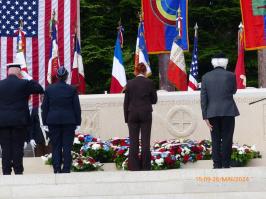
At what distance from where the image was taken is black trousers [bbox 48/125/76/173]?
42.3 ft

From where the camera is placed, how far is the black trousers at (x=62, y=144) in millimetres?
12891

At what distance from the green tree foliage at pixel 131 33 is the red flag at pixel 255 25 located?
926cm

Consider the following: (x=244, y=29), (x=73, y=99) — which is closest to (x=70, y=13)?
(x=244, y=29)

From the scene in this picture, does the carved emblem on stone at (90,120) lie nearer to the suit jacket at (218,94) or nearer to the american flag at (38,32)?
the american flag at (38,32)

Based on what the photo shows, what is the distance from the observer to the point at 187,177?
11281 millimetres

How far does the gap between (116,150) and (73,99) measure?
334 cm

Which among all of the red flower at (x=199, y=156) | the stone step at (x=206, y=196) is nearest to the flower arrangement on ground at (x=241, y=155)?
the red flower at (x=199, y=156)

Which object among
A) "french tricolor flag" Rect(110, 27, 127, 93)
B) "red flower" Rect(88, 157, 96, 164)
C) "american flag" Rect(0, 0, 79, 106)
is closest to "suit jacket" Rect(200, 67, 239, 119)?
"red flower" Rect(88, 157, 96, 164)

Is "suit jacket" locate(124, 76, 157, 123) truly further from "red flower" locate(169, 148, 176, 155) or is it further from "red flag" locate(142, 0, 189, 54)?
"red flag" locate(142, 0, 189, 54)

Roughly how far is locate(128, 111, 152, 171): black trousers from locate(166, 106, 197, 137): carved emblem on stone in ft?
12.9

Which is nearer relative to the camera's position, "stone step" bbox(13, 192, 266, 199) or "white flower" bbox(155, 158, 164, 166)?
"stone step" bbox(13, 192, 266, 199)

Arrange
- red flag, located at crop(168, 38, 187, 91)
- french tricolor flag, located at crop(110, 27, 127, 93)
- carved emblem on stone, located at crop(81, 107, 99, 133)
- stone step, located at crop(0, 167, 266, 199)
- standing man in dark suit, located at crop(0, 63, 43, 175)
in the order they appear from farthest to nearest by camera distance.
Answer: french tricolor flag, located at crop(110, 27, 127, 93), red flag, located at crop(168, 38, 187, 91), carved emblem on stone, located at crop(81, 107, 99, 133), standing man in dark suit, located at crop(0, 63, 43, 175), stone step, located at crop(0, 167, 266, 199)

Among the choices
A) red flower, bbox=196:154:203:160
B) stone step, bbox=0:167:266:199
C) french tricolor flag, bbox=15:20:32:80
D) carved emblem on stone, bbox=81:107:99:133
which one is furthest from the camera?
french tricolor flag, bbox=15:20:32:80

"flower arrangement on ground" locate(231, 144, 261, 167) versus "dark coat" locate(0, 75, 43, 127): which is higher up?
"dark coat" locate(0, 75, 43, 127)
